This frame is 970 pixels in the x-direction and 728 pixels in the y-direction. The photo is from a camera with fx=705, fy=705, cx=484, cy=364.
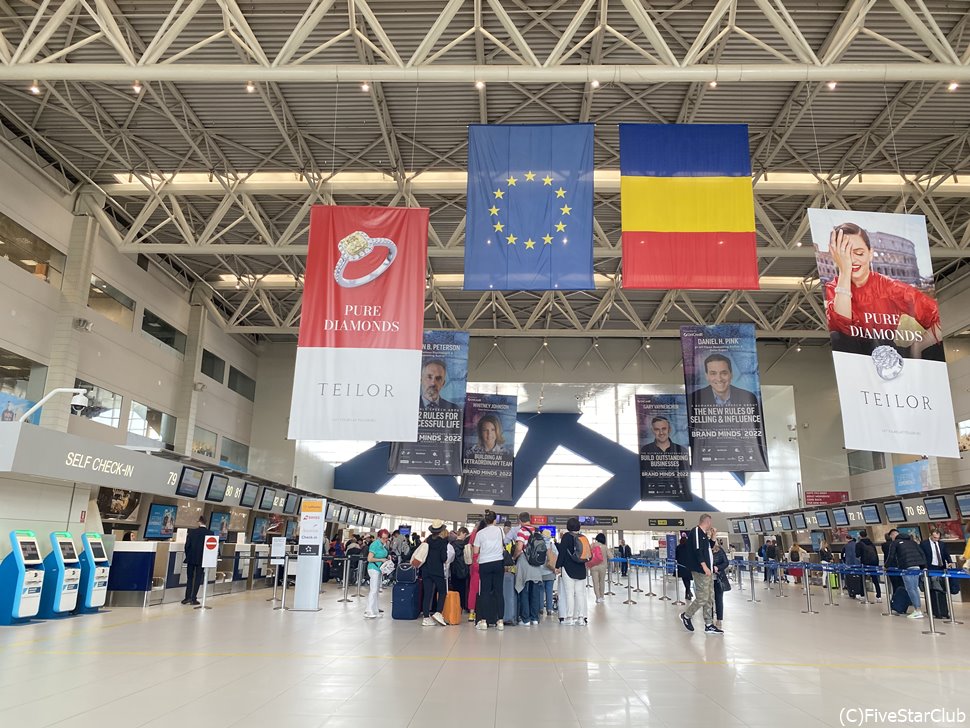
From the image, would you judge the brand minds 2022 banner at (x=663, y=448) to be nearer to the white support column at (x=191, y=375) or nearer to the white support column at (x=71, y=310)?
the white support column at (x=191, y=375)

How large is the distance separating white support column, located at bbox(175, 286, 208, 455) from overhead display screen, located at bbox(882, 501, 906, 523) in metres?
20.0

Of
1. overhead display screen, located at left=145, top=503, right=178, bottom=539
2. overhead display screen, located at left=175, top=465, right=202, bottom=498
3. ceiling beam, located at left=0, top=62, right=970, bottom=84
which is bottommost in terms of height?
overhead display screen, located at left=145, top=503, right=178, bottom=539

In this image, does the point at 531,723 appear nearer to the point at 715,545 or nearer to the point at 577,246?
the point at 577,246

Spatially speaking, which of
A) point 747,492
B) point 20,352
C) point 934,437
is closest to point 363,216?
point 934,437

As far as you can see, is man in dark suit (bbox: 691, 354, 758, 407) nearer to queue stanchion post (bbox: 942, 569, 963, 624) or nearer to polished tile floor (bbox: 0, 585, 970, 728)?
queue stanchion post (bbox: 942, 569, 963, 624)

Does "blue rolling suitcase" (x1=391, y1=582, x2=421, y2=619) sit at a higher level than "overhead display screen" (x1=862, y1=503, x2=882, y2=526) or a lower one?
lower

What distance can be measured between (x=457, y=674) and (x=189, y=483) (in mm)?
10968

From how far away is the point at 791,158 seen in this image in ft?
49.9

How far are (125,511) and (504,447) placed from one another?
9770mm

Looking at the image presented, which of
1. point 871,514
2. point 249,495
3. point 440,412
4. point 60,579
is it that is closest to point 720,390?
point 440,412

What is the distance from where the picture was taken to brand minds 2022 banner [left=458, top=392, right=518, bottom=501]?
19.6 metres

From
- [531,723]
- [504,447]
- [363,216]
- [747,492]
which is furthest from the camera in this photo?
[747,492]

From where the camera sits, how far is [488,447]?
20.2 meters

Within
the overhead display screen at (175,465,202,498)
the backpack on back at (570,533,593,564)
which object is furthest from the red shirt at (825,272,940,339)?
the overhead display screen at (175,465,202,498)
